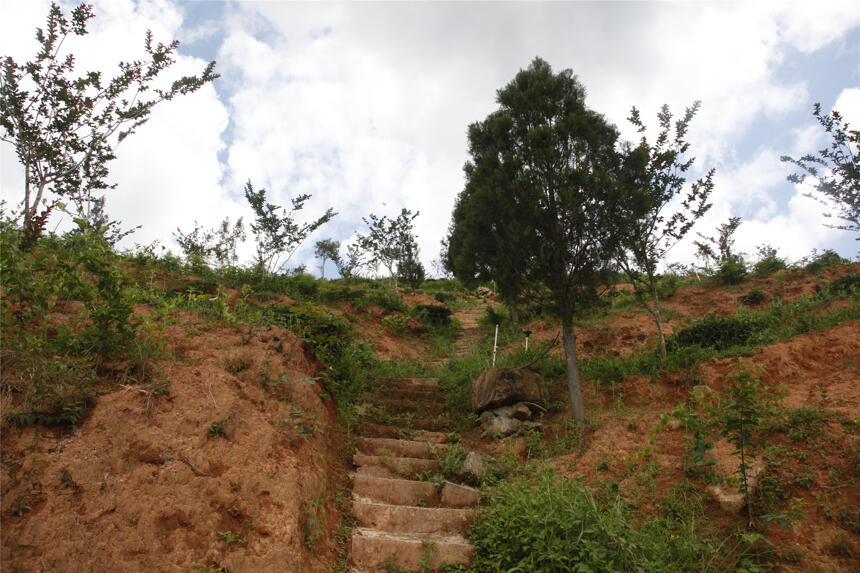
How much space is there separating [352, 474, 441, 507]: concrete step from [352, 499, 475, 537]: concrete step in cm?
28

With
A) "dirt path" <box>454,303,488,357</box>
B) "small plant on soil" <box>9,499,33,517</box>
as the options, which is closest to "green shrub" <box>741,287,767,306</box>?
"dirt path" <box>454,303,488,357</box>

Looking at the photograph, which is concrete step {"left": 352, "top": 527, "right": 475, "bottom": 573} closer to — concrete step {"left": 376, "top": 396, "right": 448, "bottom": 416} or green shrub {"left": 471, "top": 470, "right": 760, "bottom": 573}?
green shrub {"left": 471, "top": 470, "right": 760, "bottom": 573}

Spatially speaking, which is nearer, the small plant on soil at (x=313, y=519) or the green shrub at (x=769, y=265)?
the small plant on soil at (x=313, y=519)

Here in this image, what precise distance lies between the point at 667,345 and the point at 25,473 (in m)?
8.88

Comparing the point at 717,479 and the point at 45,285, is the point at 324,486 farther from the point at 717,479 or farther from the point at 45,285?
the point at 717,479

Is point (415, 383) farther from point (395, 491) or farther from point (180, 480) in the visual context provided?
point (180, 480)

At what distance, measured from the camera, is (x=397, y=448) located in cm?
559

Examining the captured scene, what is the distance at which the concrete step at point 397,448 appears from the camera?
548 cm

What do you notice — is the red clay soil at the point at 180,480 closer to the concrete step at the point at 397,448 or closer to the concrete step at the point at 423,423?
the concrete step at the point at 397,448

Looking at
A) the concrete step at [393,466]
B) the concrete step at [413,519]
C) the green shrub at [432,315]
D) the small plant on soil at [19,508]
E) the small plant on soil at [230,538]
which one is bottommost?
the concrete step at [413,519]

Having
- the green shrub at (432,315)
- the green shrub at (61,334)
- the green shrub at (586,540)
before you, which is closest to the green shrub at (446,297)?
the green shrub at (432,315)

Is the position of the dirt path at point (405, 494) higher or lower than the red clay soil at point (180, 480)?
lower

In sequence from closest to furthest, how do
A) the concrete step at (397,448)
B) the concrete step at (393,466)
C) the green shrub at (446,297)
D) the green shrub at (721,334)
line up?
the concrete step at (393,466) < the concrete step at (397,448) < the green shrub at (721,334) < the green shrub at (446,297)

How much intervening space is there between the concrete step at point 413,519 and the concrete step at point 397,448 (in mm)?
1072
